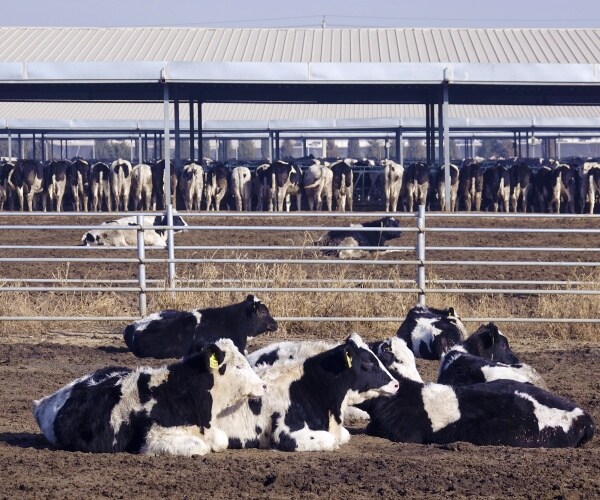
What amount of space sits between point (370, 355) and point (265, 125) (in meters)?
38.7

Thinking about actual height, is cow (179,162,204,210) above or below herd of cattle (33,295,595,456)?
above

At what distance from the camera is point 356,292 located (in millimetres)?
12680

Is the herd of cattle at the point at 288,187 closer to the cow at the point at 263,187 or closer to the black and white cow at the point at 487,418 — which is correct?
the cow at the point at 263,187

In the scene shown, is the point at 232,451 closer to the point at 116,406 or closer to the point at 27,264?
the point at 116,406

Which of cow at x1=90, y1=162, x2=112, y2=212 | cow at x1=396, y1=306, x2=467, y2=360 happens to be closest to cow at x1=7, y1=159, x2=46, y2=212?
cow at x1=90, y1=162, x2=112, y2=212

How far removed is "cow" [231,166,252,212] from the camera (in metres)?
32.1

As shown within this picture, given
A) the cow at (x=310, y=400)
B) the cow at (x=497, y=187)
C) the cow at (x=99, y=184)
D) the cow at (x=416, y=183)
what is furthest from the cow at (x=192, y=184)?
the cow at (x=310, y=400)

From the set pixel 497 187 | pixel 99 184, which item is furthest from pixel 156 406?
pixel 99 184

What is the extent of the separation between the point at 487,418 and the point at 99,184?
2618 centimetres

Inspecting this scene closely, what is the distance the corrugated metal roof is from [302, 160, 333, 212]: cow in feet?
10.8

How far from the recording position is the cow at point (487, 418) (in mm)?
7555

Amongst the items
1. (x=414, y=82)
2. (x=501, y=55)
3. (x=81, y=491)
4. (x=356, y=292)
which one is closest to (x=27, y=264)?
(x=356, y=292)

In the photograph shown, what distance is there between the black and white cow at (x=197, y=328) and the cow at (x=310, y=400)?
2.82m

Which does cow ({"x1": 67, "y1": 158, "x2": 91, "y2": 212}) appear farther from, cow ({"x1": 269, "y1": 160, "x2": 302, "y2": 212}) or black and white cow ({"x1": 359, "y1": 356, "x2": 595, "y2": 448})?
black and white cow ({"x1": 359, "y1": 356, "x2": 595, "y2": 448})
